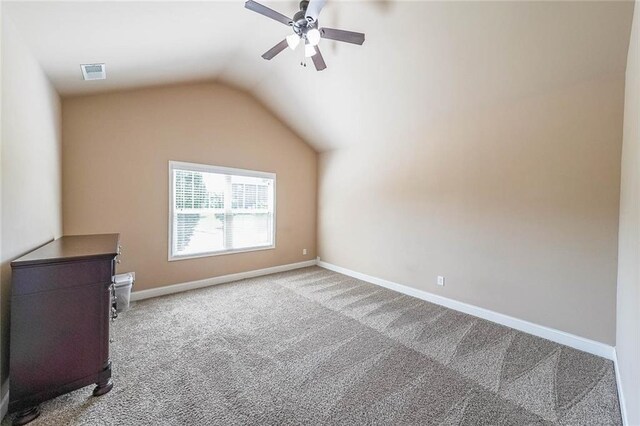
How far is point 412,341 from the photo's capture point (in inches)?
104

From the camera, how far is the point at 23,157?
1.93 m

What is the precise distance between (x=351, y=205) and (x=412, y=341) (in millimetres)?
2775

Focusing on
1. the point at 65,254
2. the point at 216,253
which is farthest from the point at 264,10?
the point at 216,253

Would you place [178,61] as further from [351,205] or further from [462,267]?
[462,267]

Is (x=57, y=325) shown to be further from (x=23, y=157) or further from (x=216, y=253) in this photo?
(x=216, y=253)

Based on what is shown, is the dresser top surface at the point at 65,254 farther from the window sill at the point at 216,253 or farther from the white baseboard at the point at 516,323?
the white baseboard at the point at 516,323

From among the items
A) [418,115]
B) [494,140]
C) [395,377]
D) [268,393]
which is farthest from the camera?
[418,115]

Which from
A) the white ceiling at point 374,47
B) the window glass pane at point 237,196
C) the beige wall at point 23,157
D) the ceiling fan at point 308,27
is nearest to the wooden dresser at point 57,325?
the beige wall at point 23,157

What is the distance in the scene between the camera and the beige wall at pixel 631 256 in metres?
1.51

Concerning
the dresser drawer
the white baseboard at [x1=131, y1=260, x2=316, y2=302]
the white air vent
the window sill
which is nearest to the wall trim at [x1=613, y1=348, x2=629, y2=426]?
the dresser drawer

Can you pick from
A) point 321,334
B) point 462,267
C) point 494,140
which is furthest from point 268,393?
point 494,140

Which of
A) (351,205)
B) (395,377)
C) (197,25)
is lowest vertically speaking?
(395,377)

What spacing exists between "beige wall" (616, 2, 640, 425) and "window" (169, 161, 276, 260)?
4.44 m

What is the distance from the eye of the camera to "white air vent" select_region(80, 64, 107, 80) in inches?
99.2
